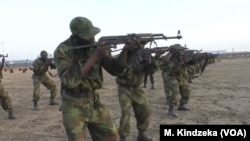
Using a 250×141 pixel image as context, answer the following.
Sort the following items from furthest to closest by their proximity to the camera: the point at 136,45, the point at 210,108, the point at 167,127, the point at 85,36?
the point at 210,108 → the point at 167,127 → the point at 136,45 → the point at 85,36

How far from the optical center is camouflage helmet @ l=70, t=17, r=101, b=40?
4496 millimetres

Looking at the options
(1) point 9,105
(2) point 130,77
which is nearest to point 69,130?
(2) point 130,77

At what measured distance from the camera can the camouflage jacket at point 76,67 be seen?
4.46 meters

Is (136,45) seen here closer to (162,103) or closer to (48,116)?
(48,116)

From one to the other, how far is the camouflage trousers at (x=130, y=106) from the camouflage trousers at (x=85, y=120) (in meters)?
1.99

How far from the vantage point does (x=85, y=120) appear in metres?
4.72

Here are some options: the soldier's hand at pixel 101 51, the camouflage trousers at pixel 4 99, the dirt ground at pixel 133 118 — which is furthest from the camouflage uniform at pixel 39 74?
the soldier's hand at pixel 101 51

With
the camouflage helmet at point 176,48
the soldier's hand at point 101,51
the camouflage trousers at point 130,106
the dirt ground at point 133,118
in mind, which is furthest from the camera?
the camouflage helmet at point 176,48

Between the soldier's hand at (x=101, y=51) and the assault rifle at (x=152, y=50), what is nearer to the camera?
the soldier's hand at (x=101, y=51)

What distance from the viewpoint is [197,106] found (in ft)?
38.4

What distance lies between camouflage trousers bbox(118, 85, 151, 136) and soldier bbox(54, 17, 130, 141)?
6.49 feet

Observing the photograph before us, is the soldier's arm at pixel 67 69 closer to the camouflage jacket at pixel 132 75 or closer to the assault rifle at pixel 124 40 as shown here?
the assault rifle at pixel 124 40

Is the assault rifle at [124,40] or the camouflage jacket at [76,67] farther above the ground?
the assault rifle at [124,40]

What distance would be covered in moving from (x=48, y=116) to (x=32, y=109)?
178 centimetres
